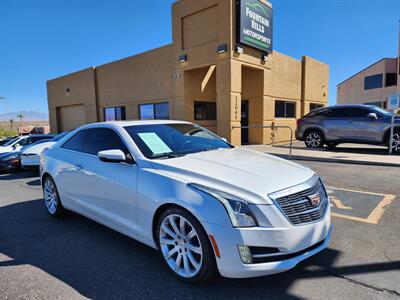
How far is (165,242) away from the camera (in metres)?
2.90

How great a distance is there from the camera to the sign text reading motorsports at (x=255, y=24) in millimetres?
12427

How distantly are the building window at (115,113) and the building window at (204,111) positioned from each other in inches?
246

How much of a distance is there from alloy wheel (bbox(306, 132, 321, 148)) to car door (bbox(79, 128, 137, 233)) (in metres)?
10.2

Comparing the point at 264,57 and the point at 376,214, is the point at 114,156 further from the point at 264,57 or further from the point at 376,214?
the point at 264,57

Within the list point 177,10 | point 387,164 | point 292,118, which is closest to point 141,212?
point 387,164

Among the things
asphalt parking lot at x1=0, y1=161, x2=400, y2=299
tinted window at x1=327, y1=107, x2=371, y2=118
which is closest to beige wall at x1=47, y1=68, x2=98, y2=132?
tinted window at x1=327, y1=107, x2=371, y2=118

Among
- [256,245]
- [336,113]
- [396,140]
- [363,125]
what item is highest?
[336,113]

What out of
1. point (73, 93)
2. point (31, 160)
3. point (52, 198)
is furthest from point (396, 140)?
point (73, 93)

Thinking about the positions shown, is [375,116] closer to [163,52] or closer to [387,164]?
[387,164]

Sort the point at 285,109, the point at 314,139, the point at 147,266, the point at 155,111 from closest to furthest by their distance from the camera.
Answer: the point at 147,266 → the point at 314,139 → the point at 155,111 → the point at 285,109

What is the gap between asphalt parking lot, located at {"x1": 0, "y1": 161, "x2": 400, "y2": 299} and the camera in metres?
2.61

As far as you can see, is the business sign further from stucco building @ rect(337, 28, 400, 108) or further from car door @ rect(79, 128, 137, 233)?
stucco building @ rect(337, 28, 400, 108)

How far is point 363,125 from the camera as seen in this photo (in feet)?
34.9

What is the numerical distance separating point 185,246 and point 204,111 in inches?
516
